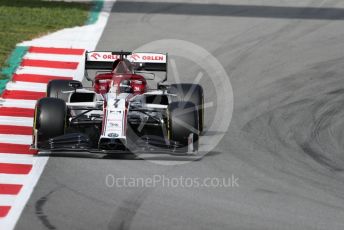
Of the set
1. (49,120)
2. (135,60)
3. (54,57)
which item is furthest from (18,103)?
(49,120)

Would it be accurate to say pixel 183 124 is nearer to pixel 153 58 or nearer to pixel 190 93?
pixel 190 93

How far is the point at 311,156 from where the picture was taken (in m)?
16.0

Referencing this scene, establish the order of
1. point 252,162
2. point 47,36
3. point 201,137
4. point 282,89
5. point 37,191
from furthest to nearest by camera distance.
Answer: point 47,36
point 282,89
point 201,137
point 252,162
point 37,191

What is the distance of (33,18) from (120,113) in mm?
9214

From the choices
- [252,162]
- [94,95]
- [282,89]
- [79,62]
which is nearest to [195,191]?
[252,162]

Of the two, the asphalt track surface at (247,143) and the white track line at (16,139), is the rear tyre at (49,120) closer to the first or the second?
the asphalt track surface at (247,143)

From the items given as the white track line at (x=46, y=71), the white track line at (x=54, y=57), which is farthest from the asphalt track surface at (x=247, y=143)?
the white track line at (x=46, y=71)

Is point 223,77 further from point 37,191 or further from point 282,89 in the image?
point 37,191

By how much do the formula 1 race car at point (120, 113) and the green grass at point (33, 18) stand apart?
5230 mm

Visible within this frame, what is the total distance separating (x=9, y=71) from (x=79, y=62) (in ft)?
5.20

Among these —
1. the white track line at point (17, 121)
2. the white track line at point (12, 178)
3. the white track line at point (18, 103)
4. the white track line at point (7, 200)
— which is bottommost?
the white track line at point (7, 200)

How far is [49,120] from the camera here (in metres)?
15.2

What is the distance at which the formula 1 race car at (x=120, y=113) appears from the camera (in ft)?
49.4

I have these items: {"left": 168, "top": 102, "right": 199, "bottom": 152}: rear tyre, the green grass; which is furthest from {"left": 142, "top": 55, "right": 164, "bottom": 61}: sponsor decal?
the green grass
